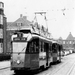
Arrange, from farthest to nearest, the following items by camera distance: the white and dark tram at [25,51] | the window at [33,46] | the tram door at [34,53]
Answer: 1. the tram door at [34,53]
2. the window at [33,46]
3. the white and dark tram at [25,51]

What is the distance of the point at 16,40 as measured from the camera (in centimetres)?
1756

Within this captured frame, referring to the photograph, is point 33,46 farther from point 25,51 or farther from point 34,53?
point 25,51

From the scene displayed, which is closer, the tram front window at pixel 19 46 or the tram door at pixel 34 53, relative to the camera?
the tram front window at pixel 19 46

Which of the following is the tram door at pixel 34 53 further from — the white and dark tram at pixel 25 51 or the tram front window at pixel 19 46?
the tram front window at pixel 19 46

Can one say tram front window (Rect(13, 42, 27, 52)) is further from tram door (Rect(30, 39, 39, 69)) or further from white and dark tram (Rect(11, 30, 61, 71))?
tram door (Rect(30, 39, 39, 69))

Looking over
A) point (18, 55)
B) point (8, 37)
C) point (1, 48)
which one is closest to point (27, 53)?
point (18, 55)

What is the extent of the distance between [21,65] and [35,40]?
8.53ft

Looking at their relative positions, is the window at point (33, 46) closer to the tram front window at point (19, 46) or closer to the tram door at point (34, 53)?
the tram door at point (34, 53)

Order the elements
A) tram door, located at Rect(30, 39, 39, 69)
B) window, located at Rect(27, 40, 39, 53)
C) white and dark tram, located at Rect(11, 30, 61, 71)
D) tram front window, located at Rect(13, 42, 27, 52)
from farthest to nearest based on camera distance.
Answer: tram door, located at Rect(30, 39, 39, 69), window, located at Rect(27, 40, 39, 53), tram front window, located at Rect(13, 42, 27, 52), white and dark tram, located at Rect(11, 30, 61, 71)

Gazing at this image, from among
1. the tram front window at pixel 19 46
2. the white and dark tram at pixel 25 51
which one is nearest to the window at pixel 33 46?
the white and dark tram at pixel 25 51

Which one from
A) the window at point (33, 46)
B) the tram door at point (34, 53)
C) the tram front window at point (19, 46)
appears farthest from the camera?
the tram door at point (34, 53)

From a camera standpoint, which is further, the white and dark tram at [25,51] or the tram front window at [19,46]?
the tram front window at [19,46]

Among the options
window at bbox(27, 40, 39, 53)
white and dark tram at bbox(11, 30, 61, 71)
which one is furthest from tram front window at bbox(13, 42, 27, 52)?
window at bbox(27, 40, 39, 53)

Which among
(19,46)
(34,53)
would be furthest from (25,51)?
(34,53)
